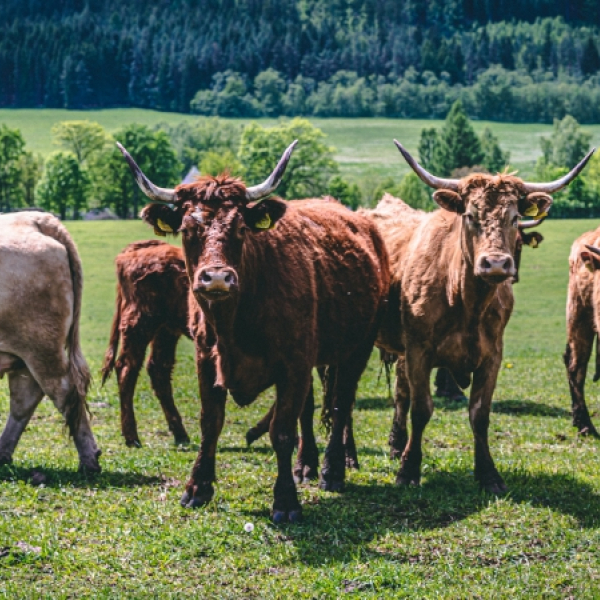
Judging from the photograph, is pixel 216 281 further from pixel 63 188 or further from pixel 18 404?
pixel 63 188

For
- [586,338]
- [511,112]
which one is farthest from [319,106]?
[586,338]

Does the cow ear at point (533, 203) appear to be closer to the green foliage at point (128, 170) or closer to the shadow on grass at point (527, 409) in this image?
the shadow on grass at point (527, 409)

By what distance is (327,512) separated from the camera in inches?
353

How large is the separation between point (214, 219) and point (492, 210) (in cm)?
253

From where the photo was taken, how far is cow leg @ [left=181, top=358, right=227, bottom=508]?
29.8 ft

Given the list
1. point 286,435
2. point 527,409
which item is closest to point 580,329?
point 527,409

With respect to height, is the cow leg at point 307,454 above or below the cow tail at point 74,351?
below

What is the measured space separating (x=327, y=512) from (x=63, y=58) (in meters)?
188

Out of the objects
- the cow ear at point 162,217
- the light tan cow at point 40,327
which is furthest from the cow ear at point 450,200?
the light tan cow at point 40,327

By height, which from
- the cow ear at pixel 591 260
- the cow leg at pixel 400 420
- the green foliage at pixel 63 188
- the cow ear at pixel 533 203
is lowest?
the green foliage at pixel 63 188

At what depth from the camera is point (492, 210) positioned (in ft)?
30.7

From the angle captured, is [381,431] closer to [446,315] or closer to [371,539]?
[446,315]

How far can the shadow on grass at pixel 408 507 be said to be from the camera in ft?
26.6

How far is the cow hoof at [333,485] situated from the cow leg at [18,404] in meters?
3.01
